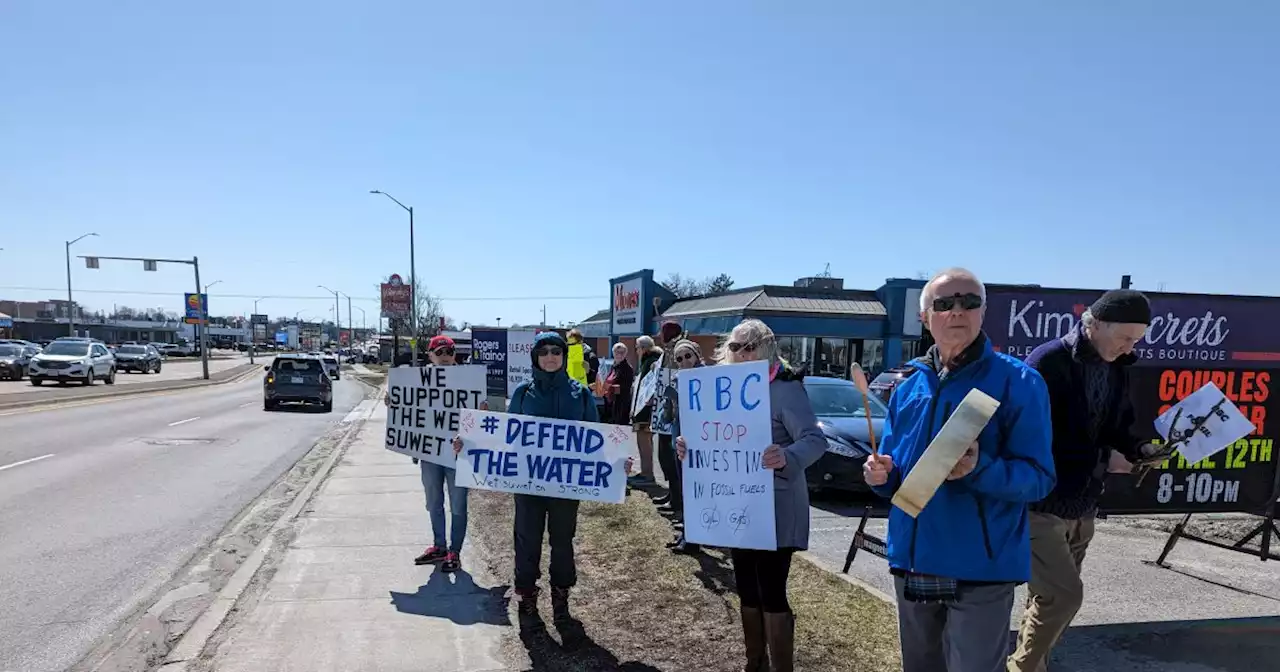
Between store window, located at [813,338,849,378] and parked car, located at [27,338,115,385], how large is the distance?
93.9 ft

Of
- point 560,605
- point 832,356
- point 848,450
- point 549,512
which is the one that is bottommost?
point 560,605

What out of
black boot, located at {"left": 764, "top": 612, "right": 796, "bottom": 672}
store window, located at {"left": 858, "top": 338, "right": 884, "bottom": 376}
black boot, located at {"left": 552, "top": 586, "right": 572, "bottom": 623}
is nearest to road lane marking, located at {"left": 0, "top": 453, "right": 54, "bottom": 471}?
black boot, located at {"left": 552, "top": 586, "right": 572, "bottom": 623}

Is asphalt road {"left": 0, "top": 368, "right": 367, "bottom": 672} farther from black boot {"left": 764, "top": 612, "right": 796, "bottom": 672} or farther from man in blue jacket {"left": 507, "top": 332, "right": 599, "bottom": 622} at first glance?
black boot {"left": 764, "top": 612, "right": 796, "bottom": 672}

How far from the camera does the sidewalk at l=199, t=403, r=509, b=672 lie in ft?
13.6

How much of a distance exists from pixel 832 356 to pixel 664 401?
25.5 metres

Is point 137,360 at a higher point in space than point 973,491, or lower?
lower

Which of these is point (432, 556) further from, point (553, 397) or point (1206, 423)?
point (1206, 423)

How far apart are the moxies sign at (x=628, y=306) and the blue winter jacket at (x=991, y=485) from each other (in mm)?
31970

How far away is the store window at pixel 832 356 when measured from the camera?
98.3 ft

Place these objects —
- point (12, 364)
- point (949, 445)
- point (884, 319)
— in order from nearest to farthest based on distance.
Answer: point (949, 445) < point (884, 319) < point (12, 364)

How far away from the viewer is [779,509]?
140 inches

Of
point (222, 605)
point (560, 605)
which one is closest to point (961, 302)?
point (560, 605)

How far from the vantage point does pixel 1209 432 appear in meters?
4.78

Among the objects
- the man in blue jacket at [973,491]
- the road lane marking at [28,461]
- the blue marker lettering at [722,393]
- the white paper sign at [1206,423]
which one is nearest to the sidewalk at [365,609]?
the blue marker lettering at [722,393]
